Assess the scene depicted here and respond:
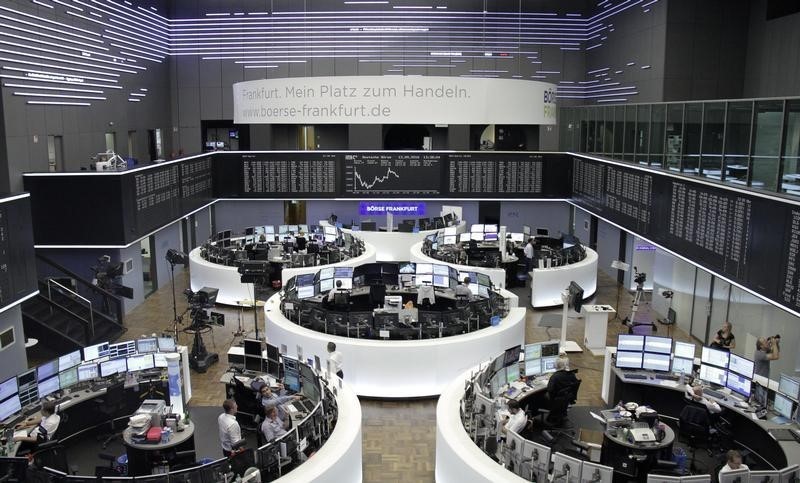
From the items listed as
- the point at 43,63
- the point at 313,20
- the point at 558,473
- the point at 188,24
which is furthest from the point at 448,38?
the point at 558,473

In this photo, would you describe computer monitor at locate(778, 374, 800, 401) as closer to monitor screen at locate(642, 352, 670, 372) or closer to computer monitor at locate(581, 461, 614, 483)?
monitor screen at locate(642, 352, 670, 372)

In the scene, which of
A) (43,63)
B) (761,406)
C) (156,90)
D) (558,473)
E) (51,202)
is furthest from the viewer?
(156,90)

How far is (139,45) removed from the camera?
22.0m

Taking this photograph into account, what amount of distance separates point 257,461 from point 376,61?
20.3 meters

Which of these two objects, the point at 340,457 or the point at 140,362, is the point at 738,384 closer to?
the point at 340,457

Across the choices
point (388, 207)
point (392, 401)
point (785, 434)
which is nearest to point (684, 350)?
point (785, 434)

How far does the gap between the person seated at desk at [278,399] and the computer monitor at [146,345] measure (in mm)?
2033

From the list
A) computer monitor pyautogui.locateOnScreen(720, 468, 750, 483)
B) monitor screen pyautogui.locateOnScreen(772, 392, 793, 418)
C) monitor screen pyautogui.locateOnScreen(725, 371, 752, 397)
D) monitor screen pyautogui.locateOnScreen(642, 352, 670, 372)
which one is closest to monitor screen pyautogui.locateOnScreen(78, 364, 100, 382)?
monitor screen pyautogui.locateOnScreen(642, 352, 670, 372)

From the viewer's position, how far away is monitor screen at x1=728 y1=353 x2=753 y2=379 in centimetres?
926

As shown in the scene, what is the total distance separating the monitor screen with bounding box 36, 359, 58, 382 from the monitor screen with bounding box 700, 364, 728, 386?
9.36m

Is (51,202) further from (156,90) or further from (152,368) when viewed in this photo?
(156,90)

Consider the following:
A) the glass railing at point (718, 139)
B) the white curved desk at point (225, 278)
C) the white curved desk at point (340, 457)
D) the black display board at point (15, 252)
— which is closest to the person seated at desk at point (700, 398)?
the glass railing at point (718, 139)

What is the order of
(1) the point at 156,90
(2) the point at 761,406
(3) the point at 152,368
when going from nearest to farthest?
1. (2) the point at 761,406
2. (3) the point at 152,368
3. (1) the point at 156,90

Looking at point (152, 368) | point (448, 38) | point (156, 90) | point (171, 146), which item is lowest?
point (152, 368)
